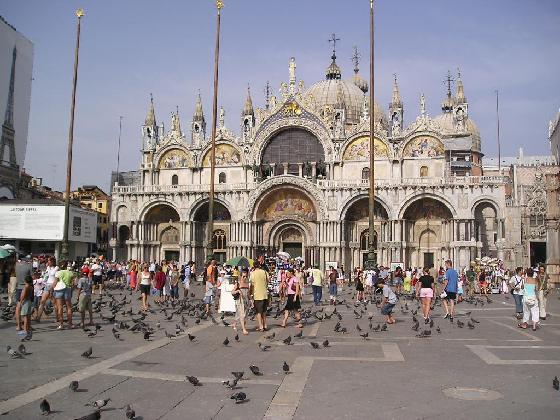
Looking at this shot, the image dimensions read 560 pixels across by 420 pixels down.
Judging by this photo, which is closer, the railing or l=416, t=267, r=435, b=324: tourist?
l=416, t=267, r=435, b=324: tourist

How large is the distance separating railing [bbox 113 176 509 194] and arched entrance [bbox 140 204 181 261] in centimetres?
186

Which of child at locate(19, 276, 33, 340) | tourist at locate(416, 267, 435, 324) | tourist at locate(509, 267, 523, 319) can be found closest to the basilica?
tourist at locate(509, 267, 523, 319)

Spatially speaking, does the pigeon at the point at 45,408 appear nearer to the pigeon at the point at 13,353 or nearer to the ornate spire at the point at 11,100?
the pigeon at the point at 13,353

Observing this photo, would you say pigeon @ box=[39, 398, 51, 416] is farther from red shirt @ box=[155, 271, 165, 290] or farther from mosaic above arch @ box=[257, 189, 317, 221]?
mosaic above arch @ box=[257, 189, 317, 221]

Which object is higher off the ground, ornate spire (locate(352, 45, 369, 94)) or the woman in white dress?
ornate spire (locate(352, 45, 369, 94))

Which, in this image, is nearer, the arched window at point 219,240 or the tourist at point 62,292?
the tourist at point 62,292

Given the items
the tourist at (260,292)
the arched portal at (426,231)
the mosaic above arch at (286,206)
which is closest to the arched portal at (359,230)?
the arched portal at (426,231)

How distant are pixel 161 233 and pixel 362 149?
20.2 m

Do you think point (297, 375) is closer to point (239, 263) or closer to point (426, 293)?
point (426, 293)

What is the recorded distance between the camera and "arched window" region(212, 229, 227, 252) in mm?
52125

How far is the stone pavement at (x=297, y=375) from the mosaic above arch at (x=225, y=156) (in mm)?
38504

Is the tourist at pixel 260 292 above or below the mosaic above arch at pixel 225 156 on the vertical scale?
below

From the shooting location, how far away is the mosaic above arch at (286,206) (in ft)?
162

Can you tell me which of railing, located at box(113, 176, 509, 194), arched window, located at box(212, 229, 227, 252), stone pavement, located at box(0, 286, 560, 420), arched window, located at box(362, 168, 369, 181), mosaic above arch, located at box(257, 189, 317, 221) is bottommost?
stone pavement, located at box(0, 286, 560, 420)
